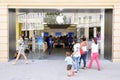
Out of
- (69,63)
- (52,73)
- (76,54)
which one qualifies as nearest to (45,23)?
(76,54)

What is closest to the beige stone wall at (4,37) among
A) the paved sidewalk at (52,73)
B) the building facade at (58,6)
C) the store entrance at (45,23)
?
the building facade at (58,6)

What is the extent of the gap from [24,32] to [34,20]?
1786 mm

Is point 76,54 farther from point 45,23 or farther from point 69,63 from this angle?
point 45,23

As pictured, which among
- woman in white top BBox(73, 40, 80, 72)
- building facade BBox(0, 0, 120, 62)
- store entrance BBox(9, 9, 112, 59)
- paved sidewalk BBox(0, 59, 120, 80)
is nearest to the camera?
paved sidewalk BBox(0, 59, 120, 80)

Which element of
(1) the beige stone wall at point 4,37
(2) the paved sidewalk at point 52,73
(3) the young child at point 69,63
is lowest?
(2) the paved sidewalk at point 52,73

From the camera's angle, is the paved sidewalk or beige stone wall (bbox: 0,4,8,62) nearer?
the paved sidewalk

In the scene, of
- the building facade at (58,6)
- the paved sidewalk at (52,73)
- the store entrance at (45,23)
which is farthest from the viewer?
the store entrance at (45,23)

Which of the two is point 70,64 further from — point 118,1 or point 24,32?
point 24,32

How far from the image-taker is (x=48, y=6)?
1697cm

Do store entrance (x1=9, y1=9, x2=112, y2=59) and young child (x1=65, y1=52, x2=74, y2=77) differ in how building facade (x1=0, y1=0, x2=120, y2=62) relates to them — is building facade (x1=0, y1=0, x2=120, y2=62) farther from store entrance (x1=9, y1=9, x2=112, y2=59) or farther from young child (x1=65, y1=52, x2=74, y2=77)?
young child (x1=65, y1=52, x2=74, y2=77)

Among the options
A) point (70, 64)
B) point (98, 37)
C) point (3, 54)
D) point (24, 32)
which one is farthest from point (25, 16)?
point (70, 64)

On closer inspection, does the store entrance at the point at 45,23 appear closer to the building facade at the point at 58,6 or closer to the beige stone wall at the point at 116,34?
the building facade at the point at 58,6

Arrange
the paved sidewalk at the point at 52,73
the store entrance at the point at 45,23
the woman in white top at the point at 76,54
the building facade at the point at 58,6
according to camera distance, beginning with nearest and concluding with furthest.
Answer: the paved sidewalk at the point at 52,73, the woman in white top at the point at 76,54, the building facade at the point at 58,6, the store entrance at the point at 45,23

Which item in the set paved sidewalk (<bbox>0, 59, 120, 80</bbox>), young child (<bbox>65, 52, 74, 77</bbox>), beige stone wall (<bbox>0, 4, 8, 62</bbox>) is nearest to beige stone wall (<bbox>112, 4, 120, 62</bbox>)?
paved sidewalk (<bbox>0, 59, 120, 80</bbox>)
